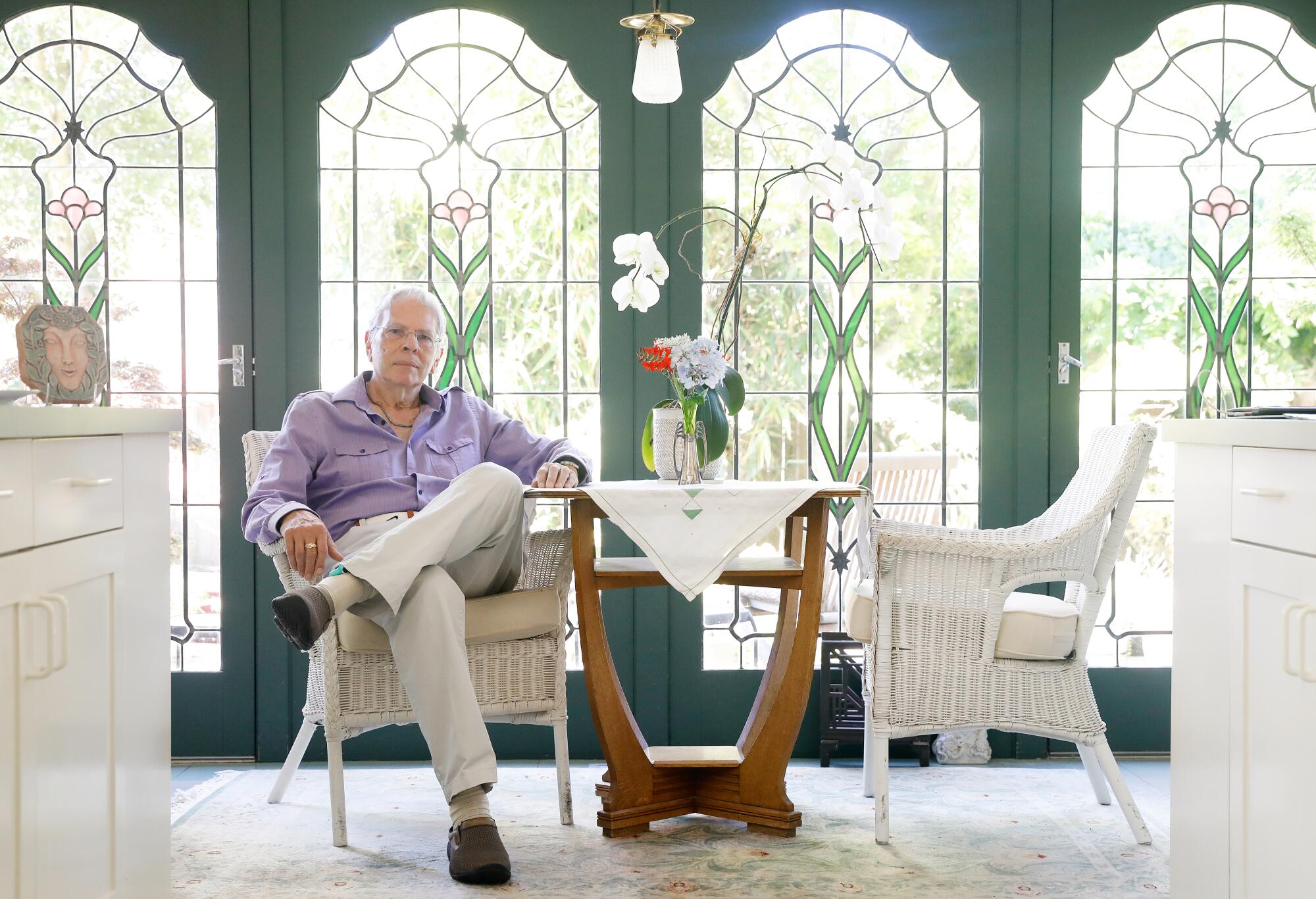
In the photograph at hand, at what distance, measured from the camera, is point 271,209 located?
3.08 metres

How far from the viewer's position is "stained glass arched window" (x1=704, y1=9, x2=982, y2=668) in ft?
10.3

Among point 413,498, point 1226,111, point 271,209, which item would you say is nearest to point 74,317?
point 413,498

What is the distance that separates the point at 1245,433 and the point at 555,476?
4.68 feet

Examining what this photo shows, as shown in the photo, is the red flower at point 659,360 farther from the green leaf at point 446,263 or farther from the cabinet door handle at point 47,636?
the cabinet door handle at point 47,636

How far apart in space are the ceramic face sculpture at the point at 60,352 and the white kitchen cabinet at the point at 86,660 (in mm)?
138

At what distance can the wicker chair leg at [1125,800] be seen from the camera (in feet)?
7.86

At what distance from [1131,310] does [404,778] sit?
232cm

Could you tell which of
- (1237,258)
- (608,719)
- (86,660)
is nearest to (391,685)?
(608,719)

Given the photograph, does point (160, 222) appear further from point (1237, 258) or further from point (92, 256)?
point (1237, 258)

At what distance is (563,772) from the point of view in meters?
2.53

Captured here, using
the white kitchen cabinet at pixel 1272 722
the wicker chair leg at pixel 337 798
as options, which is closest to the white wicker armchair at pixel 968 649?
the white kitchen cabinet at pixel 1272 722

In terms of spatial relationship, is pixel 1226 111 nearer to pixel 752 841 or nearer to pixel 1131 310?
pixel 1131 310

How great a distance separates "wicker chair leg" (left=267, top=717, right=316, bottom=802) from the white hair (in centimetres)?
95

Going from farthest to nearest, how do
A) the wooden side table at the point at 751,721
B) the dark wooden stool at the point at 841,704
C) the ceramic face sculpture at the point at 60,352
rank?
the dark wooden stool at the point at 841,704, the wooden side table at the point at 751,721, the ceramic face sculpture at the point at 60,352
